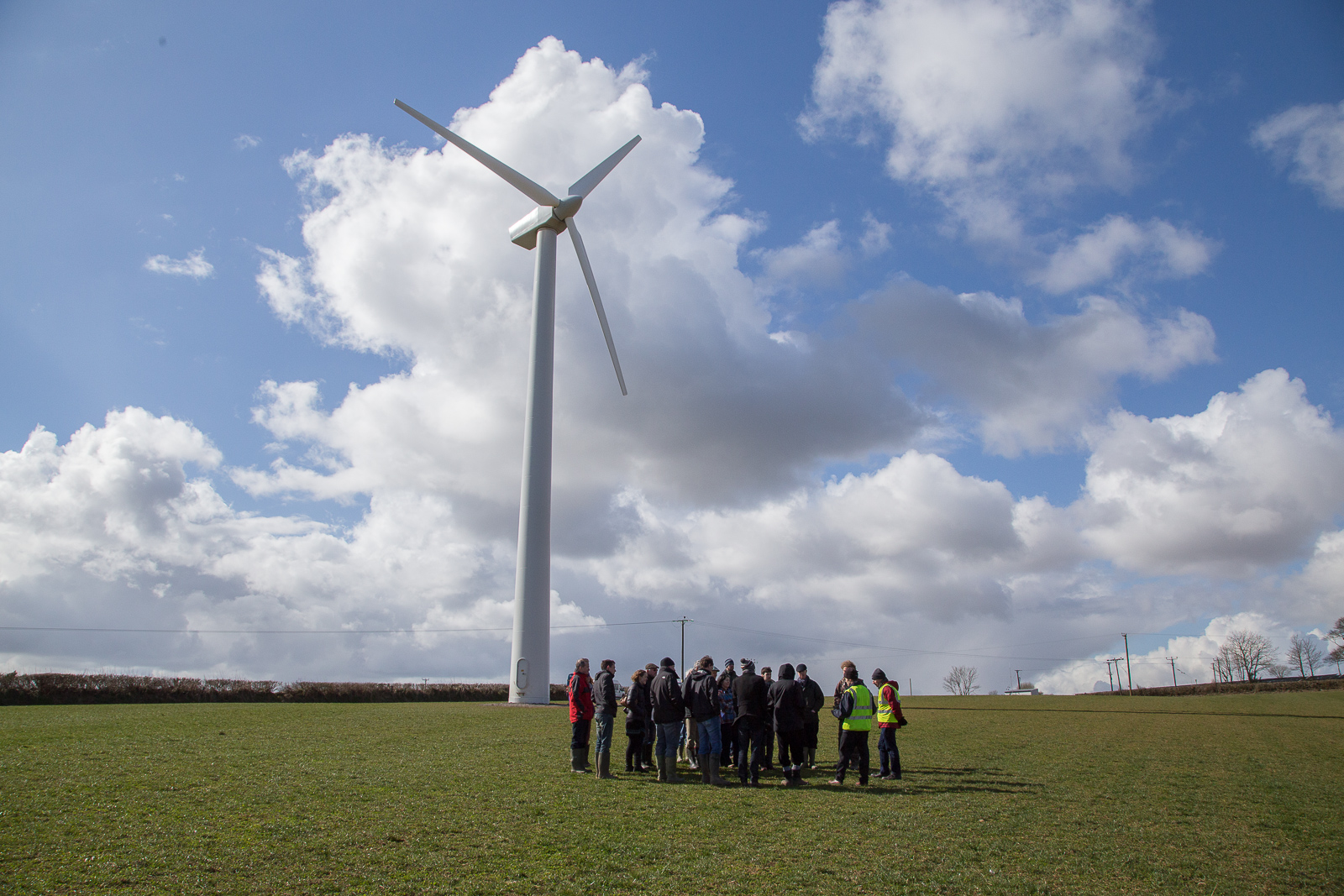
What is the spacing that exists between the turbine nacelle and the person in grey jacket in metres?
34.8

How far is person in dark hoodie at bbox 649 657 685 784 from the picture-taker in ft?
44.7

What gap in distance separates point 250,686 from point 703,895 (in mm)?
46074

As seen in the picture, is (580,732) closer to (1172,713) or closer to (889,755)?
(889,755)

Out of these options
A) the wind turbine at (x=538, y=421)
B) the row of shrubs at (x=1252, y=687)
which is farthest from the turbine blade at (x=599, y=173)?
the row of shrubs at (x=1252, y=687)

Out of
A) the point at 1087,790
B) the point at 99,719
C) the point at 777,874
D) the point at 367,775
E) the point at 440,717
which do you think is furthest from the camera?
the point at 440,717

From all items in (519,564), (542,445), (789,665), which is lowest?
(789,665)

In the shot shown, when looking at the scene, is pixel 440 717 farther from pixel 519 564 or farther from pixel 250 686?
pixel 250 686

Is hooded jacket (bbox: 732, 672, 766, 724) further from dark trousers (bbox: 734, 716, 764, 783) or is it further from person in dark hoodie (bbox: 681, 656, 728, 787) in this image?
person in dark hoodie (bbox: 681, 656, 728, 787)

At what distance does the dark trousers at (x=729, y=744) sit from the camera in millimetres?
15266

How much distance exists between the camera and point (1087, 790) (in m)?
13.5

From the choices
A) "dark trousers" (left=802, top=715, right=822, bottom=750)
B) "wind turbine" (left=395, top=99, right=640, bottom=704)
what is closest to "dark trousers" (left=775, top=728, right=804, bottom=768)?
"dark trousers" (left=802, top=715, right=822, bottom=750)

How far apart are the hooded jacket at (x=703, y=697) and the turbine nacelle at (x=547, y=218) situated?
116ft

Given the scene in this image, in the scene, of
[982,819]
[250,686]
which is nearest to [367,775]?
[982,819]

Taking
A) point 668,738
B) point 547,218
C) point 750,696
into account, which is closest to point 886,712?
point 750,696
